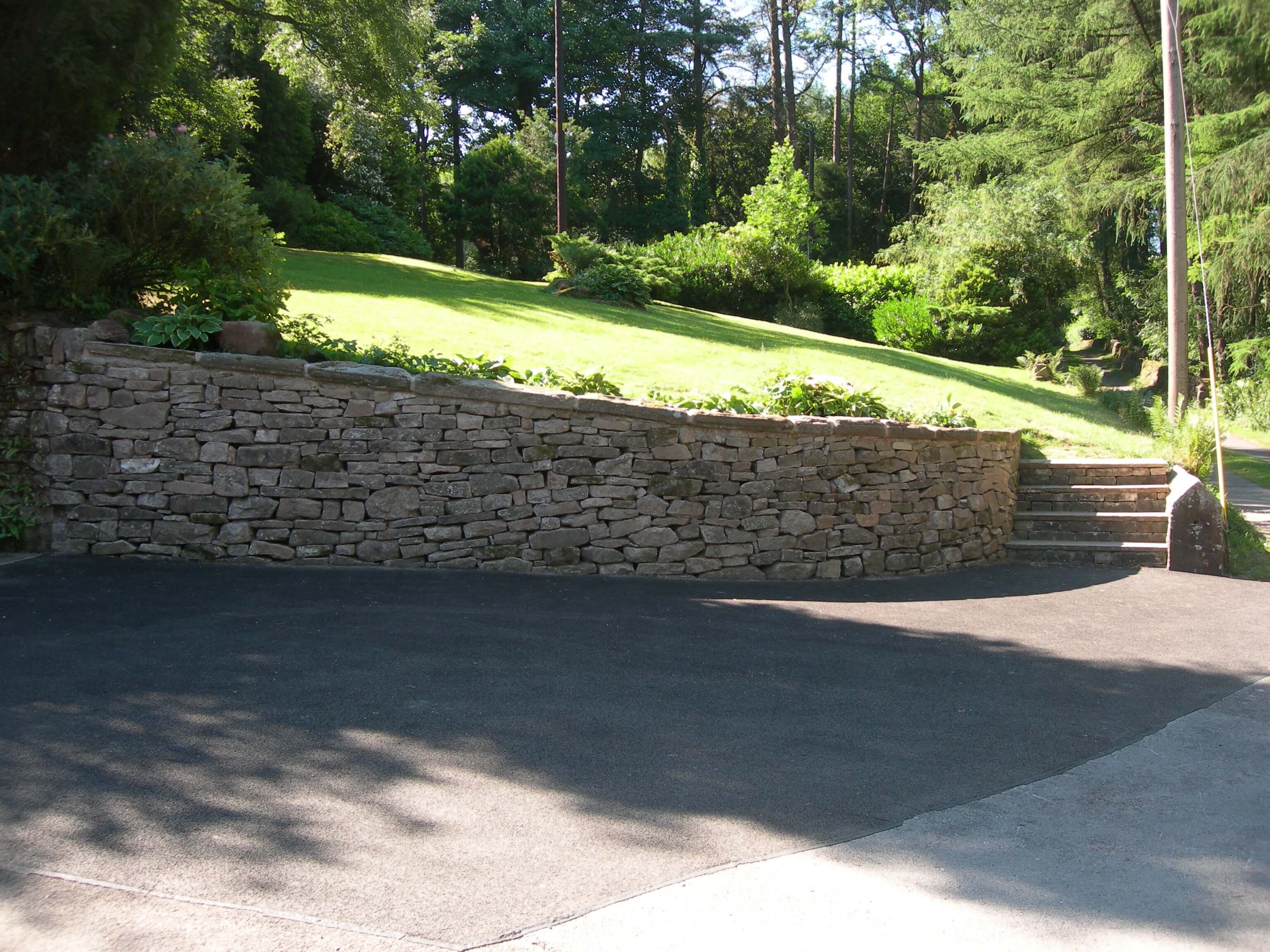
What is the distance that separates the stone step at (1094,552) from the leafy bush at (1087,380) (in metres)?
7.05

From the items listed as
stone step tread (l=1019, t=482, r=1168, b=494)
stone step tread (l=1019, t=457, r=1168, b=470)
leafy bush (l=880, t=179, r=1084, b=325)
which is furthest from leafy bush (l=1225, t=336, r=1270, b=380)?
stone step tread (l=1019, t=482, r=1168, b=494)

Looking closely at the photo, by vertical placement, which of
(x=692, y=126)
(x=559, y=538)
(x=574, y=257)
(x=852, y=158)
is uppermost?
(x=692, y=126)

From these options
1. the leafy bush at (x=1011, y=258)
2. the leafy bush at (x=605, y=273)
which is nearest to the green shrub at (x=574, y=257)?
the leafy bush at (x=605, y=273)

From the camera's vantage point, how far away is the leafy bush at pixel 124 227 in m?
6.71

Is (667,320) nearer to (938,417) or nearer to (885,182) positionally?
(938,417)

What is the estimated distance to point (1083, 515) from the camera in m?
9.21

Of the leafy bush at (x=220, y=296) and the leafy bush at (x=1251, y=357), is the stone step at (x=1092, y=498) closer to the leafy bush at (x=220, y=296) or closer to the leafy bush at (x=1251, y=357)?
the leafy bush at (x=220, y=296)

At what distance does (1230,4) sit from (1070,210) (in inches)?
188

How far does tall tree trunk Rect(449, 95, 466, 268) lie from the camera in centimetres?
2119

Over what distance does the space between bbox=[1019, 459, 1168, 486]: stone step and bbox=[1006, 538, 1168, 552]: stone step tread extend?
0.69 m

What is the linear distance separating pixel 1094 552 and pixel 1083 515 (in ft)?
1.37

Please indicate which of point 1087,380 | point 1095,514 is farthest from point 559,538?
point 1087,380

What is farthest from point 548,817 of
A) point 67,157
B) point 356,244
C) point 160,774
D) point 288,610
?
point 356,244

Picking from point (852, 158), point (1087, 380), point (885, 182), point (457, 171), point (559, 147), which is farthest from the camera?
point (885, 182)
